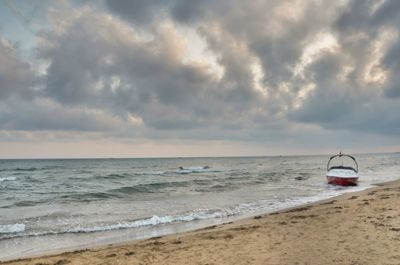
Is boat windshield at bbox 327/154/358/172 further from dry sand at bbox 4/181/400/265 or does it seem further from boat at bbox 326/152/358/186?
dry sand at bbox 4/181/400/265

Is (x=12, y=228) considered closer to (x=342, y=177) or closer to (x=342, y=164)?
(x=342, y=177)

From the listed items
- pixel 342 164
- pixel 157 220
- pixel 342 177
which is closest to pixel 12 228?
pixel 157 220

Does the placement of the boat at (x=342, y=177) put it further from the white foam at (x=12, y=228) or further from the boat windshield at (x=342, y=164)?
the white foam at (x=12, y=228)

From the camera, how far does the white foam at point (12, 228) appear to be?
1487cm

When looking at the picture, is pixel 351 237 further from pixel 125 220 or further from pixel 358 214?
pixel 125 220

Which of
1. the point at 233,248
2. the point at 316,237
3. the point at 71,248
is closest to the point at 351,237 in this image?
the point at 316,237

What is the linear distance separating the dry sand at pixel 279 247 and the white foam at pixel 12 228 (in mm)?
5740

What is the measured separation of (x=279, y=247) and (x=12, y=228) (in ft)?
40.6

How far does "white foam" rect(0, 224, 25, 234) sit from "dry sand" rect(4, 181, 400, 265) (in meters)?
5.74

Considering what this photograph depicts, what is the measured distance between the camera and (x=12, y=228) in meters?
15.3

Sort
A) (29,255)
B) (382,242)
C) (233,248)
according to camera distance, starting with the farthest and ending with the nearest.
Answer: (29,255) → (233,248) → (382,242)

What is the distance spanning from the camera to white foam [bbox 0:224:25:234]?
1487cm

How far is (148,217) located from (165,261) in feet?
30.9

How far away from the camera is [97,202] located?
24.8m
